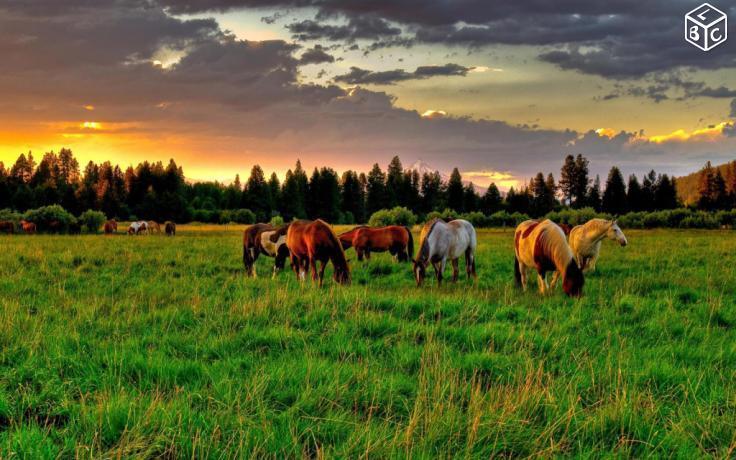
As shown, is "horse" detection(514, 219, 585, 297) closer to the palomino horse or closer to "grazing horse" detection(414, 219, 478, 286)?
"grazing horse" detection(414, 219, 478, 286)

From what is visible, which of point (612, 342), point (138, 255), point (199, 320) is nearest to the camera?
point (612, 342)

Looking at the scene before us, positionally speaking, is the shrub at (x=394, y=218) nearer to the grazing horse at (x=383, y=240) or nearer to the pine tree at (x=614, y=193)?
the grazing horse at (x=383, y=240)

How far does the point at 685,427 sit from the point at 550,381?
1.28 metres

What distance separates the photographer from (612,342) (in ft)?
22.6

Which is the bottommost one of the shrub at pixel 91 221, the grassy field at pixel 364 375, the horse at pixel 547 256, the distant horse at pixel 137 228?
the grassy field at pixel 364 375

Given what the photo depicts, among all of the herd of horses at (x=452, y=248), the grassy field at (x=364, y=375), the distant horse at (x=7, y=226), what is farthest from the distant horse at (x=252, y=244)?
the distant horse at (x=7, y=226)

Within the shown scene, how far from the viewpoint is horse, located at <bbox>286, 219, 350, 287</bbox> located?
12.5 m

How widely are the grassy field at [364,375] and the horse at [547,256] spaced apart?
70cm

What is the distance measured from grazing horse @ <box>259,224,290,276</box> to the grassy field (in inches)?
213

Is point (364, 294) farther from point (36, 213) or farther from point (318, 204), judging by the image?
point (318, 204)

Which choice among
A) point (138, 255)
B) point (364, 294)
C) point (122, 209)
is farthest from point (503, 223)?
point (122, 209)

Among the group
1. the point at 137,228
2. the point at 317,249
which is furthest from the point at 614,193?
the point at 317,249

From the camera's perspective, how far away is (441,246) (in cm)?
1345

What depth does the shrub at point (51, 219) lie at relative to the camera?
45.9m
